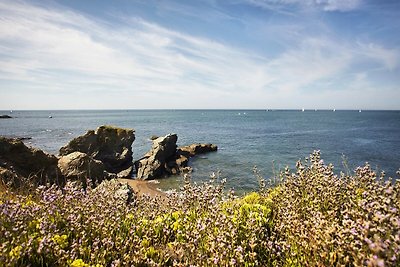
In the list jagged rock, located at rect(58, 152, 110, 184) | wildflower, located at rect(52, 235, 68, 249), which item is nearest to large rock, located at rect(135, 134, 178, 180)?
jagged rock, located at rect(58, 152, 110, 184)

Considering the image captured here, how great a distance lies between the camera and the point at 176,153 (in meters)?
34.7

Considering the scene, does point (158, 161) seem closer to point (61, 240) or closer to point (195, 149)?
point (195, 149)

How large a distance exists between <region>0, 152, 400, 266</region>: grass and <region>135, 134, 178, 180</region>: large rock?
2119 centimetres

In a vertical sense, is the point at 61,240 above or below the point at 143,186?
above

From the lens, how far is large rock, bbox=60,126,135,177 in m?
28.5

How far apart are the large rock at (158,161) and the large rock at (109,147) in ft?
5.49

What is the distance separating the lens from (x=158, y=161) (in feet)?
93.5

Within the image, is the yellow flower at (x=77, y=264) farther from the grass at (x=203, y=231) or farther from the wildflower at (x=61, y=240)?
the wildflower at (x=61, y=240)

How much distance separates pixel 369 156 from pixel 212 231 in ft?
124

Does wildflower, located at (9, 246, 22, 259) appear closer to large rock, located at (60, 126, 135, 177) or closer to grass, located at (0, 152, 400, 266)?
grass, located at (0, 152, 400, 266)

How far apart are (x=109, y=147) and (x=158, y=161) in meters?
6.49

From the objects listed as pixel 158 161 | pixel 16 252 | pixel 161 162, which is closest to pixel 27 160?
pixel 158 161

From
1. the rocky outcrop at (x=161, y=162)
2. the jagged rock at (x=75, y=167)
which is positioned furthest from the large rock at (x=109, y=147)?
the jagged rock at (x=75, y=167)

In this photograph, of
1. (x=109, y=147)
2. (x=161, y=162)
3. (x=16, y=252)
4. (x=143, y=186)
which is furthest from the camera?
(x=109, y=147)
